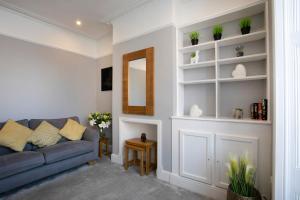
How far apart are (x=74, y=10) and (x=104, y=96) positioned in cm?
199

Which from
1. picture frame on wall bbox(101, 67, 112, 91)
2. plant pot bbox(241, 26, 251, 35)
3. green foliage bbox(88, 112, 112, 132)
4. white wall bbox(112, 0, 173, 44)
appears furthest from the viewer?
picture frame on wall bbox(101, 67, 112, 91)

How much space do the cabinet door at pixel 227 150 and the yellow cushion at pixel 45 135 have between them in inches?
107

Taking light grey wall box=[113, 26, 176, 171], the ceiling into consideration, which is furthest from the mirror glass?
the ceiling

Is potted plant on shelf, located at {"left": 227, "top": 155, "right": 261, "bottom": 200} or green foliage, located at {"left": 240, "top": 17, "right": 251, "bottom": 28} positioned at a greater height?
green foliage, located at {"left": 240, "top": 17, "right": 251, "bottom": 28}

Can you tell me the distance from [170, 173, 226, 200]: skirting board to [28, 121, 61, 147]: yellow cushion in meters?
2.16

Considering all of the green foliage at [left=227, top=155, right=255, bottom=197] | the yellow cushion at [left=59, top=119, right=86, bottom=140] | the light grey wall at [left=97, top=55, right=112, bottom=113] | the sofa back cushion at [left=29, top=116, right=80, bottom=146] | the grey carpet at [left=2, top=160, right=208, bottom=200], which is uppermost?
the light grey wall at [left=97, top=55, right=112, bottom=113]

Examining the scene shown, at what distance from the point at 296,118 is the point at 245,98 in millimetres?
1032

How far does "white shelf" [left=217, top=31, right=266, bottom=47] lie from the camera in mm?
1955

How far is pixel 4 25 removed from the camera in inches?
114

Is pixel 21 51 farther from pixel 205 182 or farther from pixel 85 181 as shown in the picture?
pixel 205 182

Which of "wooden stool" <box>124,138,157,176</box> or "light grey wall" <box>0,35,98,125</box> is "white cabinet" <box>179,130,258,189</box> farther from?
"light grey wall" <box>0,35,98,125</box>

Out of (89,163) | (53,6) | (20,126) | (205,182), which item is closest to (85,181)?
(89,163)

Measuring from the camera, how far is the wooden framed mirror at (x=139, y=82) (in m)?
A: 2.72

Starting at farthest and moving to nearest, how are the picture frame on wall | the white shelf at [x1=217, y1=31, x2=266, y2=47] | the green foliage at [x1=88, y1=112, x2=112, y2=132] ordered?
the picture frame on wall, the green foliage at [x1=88, y1=112, x2=112, y2=132], the white shelf at [x1=217, y1=31, x2=266, y2=47]
